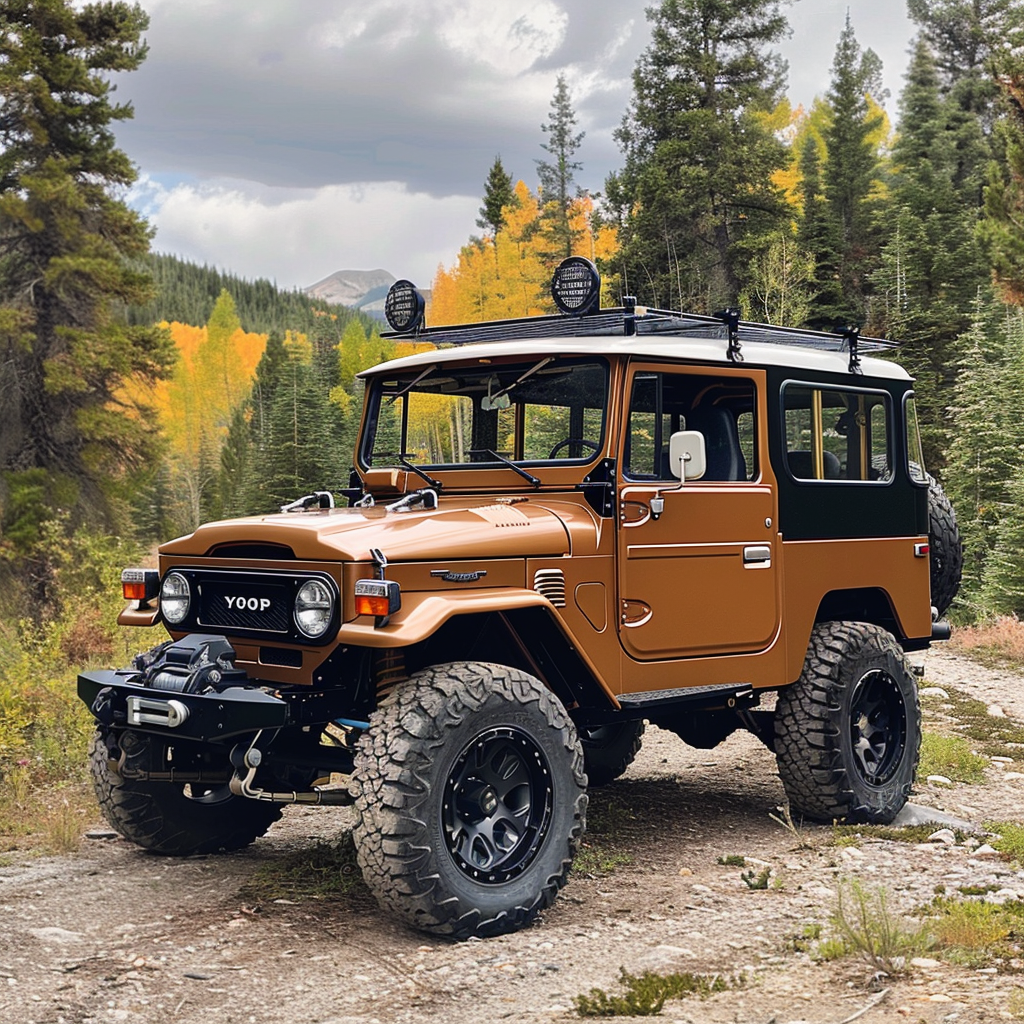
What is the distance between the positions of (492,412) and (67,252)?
939 inches

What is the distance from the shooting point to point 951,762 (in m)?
9.40

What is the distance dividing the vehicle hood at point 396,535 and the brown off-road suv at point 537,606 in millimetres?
16

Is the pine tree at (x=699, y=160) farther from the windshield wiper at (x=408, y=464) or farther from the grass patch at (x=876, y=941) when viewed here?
the grass patch at (x=876, y=941)

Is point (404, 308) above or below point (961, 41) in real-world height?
below

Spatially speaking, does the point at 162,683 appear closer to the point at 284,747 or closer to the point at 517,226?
the point at 284,747

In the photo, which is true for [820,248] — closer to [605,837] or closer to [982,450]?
[982,450]

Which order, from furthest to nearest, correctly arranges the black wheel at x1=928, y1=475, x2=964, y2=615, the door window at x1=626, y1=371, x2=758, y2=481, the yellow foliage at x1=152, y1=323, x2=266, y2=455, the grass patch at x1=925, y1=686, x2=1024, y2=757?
the yellow foliage at x1=152, y1=323, x2=266, y2=455, the grass patch at x1=925, y1=686, x2=1024, y2=757, the black wheel at x1=928, y1=475, x2=964, y2=615, the door window at x1=626, y1=371, x2=758, y2=481

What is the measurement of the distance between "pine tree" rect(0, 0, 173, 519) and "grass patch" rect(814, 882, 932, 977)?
82.4 feet

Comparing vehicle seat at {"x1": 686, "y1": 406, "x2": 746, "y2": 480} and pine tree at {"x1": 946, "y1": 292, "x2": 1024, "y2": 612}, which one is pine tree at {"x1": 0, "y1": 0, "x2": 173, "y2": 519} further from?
vehicle seat at {"x1": 686, "y1": 406, "x2": 746, "y2": 480}

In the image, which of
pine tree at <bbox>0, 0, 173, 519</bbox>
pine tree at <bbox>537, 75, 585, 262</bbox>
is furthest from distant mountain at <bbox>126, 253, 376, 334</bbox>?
pine tree at <bbox>0, 0, 173, 519</bbox>

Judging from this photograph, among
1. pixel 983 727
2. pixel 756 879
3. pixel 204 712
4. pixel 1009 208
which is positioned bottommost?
pixel 983 727

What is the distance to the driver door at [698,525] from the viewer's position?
257 inches

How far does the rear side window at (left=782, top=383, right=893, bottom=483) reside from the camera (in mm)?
7539

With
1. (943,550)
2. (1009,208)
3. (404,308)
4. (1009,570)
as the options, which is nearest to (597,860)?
(404,308)
